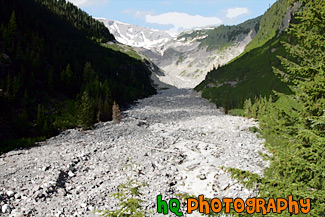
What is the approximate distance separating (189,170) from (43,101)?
35165 mm

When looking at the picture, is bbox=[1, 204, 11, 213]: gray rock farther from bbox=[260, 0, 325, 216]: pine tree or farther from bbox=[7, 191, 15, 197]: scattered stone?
bbox=[260, 0, 325, 216]: pine tree

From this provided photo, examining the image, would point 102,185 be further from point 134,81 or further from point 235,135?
point 134,81

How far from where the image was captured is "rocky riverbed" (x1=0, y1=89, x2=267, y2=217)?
13.5 m

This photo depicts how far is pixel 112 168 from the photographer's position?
18234mm

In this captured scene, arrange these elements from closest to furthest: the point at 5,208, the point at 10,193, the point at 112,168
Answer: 1. the point at 5,208
2. the point at 10,193
3. the point at 112,168

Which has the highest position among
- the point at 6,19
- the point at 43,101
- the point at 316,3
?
the point at 6,19

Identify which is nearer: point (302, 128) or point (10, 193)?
point (302, 128)

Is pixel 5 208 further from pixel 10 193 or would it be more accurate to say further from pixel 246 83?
pixel 246 83

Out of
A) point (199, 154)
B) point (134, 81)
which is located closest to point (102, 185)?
point (199, 154)

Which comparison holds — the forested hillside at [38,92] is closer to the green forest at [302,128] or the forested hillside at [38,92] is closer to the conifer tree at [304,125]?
the green forest at [302,128]

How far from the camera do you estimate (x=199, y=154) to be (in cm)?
2158

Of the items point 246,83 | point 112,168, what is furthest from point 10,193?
point 246,83

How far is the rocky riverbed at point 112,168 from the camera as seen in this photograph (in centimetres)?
1349

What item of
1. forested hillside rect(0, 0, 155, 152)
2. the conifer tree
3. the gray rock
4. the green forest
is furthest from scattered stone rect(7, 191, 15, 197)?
the conifer tree
